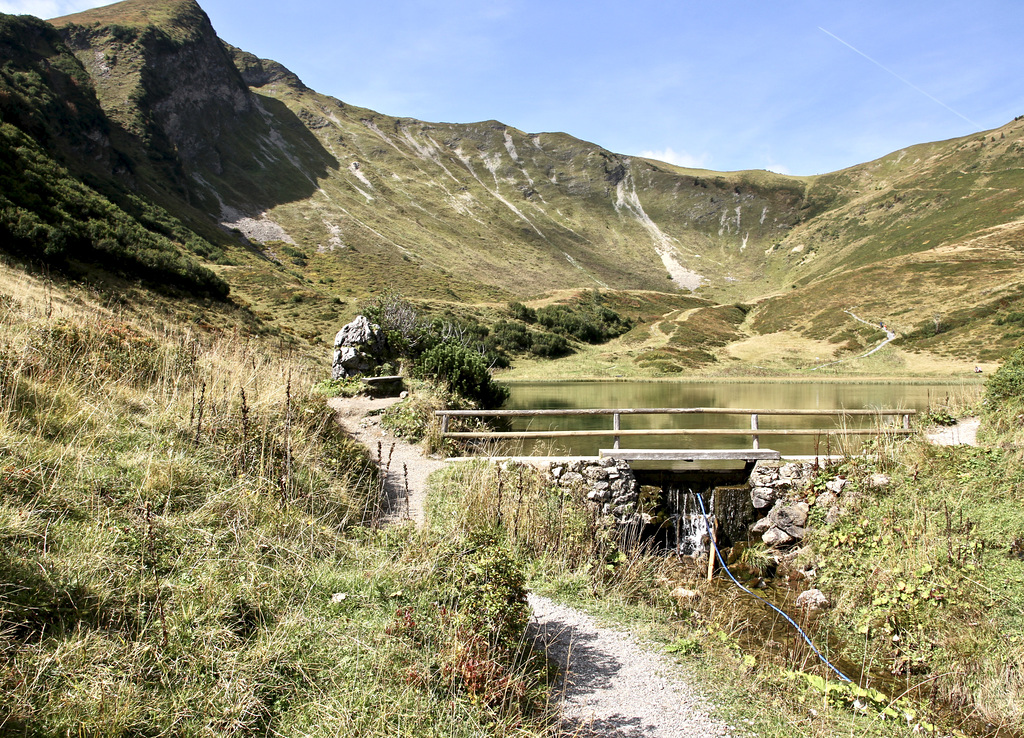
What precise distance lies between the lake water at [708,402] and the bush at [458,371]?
1.93 m

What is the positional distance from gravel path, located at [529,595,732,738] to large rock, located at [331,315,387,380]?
1290cm

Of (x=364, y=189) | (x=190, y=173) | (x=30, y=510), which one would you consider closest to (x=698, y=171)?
(x=364, y=189)

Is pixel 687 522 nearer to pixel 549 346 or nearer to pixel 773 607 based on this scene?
pixel 773 607

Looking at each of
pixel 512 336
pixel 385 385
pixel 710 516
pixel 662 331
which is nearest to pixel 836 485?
pixel 710 516

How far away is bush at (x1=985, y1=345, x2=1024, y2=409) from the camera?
30.3ft

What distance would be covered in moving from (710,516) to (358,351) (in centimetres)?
1167

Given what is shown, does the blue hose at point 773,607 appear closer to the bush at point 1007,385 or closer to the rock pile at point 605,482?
the rock pile at point 605,482

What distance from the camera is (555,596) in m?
5.87

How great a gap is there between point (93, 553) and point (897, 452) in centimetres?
1042

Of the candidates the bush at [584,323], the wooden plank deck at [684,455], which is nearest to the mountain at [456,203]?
the bush at [584,323]

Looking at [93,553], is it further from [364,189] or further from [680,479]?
[364,189]

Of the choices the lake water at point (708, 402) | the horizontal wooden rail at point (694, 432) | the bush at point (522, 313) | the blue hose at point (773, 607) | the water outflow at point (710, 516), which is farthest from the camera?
the bush at point (522, 313)

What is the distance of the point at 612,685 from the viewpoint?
4.31 m

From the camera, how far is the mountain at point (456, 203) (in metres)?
42.9
